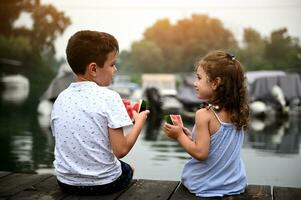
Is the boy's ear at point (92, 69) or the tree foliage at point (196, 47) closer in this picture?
the boy's ear at point (92, 69)

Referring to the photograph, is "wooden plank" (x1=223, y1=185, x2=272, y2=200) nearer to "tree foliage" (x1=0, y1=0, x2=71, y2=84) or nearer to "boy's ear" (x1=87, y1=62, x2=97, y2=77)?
"boy's ear" (x1=87, y1=62, x2=97, y2=77)

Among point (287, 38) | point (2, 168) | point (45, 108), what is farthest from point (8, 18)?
point (2, 168)

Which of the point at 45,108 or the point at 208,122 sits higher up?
the point at 208,122

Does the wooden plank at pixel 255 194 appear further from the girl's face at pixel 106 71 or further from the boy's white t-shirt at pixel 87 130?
the girl's face at pixel 106 71

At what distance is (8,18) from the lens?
1348cm

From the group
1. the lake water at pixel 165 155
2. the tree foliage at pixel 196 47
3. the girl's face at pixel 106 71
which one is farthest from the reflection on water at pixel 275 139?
the tree foliage at pixel 196 47

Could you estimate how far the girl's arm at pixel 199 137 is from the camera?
1875mm

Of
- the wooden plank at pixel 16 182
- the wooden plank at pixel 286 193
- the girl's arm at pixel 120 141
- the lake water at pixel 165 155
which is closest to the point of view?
the girl's arm at pixel 120 141

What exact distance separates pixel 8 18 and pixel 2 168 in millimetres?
9925

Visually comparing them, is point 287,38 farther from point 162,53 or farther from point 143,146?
point 143,146

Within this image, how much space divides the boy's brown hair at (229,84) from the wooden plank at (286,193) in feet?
0.99

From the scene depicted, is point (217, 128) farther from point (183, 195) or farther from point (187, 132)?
point (183, 195)

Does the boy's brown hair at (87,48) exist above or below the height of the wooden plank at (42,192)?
above

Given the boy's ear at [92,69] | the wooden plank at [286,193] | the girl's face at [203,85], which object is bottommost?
the wooden plank at [286,193]
